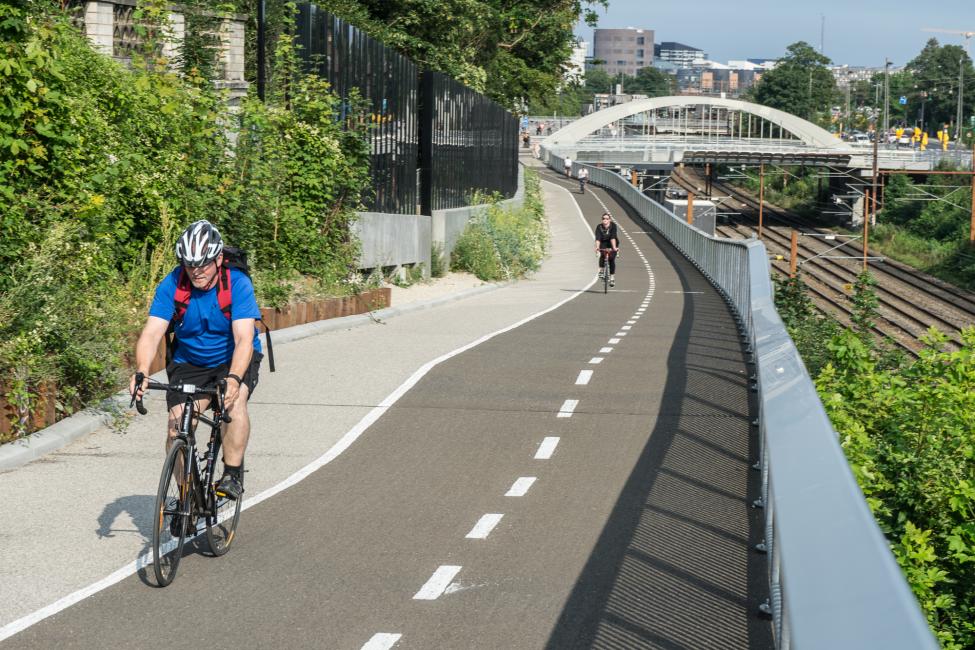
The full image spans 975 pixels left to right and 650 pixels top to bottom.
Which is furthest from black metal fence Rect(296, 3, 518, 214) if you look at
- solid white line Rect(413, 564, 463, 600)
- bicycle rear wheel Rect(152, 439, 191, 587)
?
solid white line Rect(413, 564, 463, 600)

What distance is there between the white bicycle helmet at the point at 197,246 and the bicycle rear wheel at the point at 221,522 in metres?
1.27

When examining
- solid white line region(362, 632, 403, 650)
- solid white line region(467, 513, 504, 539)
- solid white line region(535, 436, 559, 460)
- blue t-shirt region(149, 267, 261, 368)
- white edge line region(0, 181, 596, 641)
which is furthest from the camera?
solid white line region(535, 436, 559, 460)

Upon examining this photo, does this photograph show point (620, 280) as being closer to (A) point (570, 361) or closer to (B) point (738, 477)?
(A) point (570, 361)

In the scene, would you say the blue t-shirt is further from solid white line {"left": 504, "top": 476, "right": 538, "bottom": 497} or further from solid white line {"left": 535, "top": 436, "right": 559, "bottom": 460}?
solid white line {"left": 535, "top": 436, "right": 559, "bottom": 460}

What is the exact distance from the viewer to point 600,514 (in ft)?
29.1

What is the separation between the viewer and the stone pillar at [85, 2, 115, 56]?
20156 mm

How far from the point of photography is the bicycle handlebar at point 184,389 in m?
7.31

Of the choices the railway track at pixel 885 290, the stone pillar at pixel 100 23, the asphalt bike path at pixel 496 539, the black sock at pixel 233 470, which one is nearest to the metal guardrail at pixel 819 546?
the asphalt bike path at pixel 496 539

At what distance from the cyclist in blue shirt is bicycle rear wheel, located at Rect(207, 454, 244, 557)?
0.10 metres

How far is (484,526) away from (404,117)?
23.1 meters

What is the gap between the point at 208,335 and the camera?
7.75m

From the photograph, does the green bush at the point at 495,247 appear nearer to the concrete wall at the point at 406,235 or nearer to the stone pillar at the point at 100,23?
the concrete wall at the point at 406,235

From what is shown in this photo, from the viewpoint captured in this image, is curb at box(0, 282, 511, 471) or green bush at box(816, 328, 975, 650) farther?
green bush at box(816, 328, 975, 650)

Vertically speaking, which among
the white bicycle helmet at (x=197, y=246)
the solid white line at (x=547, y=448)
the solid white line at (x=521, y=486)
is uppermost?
the white bicycle helmet at (x=197, y=246)
